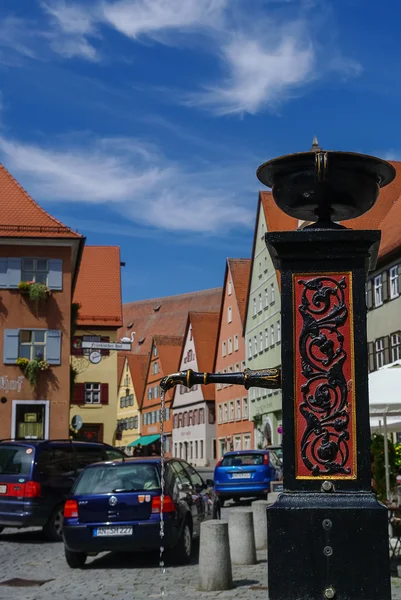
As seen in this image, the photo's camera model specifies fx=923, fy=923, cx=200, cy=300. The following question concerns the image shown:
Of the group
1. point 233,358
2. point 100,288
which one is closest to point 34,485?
point 100,288

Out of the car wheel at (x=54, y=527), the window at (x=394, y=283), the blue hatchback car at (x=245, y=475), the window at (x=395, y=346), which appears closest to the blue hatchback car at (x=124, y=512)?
the car wheel at (x=54, y=527)

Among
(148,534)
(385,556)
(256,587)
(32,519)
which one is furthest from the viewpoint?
(32,519)

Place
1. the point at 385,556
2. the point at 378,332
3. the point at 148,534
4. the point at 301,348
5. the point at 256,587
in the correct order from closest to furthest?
the point at 385,556
the point at 301,348
the point at 256,587
the point at 148,534
the point at 378,332

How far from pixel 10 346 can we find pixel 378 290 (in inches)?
597

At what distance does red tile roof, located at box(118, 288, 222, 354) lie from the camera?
15262cm

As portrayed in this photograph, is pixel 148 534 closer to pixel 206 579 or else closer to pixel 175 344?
pixel 206 579

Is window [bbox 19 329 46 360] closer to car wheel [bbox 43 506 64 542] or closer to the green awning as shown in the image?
car wheel [bbox 43 506 64 542]

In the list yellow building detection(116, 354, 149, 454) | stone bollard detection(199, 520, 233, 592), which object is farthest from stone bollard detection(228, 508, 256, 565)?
yellow building detection(116, 354, 149, 454)

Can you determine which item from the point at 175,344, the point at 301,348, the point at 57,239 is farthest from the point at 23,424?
the point at 175,344

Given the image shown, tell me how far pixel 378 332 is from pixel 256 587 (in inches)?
1113

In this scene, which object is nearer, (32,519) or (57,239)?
(32,519)

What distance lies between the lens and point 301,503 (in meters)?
4.06

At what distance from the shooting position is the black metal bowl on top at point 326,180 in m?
4.26

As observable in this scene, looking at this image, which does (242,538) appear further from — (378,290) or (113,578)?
(378,290)
